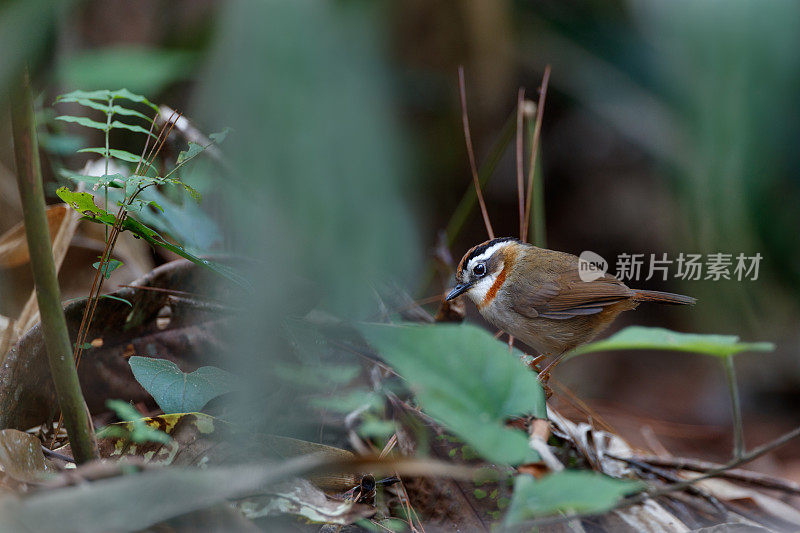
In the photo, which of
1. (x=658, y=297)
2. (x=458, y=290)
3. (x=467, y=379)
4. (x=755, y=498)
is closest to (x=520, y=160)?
(x=458, y=290)

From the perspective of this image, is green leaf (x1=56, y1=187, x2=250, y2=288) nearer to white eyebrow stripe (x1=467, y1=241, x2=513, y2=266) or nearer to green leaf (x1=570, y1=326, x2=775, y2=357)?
green leaf (x1=570, y1=326, x2=775, y2=357)

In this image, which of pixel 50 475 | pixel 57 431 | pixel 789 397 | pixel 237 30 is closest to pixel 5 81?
pixel 237 30

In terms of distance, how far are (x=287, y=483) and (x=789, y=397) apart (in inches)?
216

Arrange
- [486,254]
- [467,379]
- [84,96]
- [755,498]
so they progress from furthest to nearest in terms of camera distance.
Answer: [486,254] → [755,498] → [84,96] → [467,379]

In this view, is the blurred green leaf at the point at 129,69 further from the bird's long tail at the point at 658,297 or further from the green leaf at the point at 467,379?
the green leaf at the point at 467,379

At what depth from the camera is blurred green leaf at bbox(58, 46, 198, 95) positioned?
12.5 feet

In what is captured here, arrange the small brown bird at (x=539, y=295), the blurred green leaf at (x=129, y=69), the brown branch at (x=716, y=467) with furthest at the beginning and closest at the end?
the blurred green leaf at (x=129, y=69) → the small brown bird at (x=539, y=295) → the brown branch at (x=716, y=467)

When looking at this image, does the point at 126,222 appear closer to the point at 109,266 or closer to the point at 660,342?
the point at 109,266

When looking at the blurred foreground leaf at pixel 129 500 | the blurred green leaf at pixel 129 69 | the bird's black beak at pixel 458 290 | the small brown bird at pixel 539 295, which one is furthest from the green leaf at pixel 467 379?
the blurred green leaf at pixel 129 69

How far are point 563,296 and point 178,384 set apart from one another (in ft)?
5.82

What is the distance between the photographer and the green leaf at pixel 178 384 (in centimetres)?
181

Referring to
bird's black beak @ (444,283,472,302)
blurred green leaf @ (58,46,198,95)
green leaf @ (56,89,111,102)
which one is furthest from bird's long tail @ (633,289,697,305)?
blurred green leaf @ (58,46,198,95)

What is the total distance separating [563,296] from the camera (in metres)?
3.08

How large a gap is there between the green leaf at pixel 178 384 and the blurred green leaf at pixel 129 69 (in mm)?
2080
